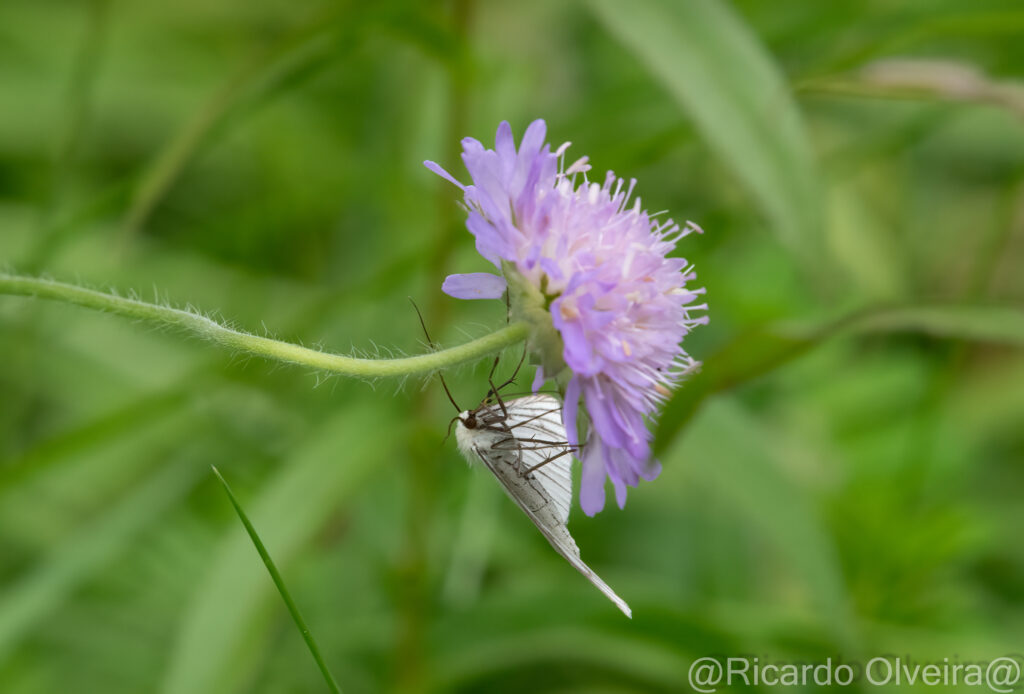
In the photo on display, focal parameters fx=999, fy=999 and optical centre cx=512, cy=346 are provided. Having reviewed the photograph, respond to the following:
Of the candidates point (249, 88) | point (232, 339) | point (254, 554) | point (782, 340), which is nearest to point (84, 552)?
point (254, 554)

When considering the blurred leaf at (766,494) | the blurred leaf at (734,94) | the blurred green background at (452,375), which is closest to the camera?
the blurred leaf at (734,94)

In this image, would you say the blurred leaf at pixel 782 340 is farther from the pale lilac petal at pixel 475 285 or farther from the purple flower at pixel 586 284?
the pale lilac petal at pixel 475 285

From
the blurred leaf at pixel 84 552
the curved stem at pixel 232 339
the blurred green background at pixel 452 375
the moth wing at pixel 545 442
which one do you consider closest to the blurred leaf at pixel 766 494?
the blurred green background at pixel 452 375

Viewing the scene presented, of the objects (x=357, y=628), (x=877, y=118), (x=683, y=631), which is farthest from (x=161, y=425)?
(x=877, y=118)

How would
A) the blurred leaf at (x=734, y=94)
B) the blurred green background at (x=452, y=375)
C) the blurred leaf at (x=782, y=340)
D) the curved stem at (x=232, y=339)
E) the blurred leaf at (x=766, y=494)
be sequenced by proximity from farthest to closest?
the blurred leaf at (x=766, y=494) → the blurred green background at (x=452, y=375) → the blurred leaf at (x=734, y=94) → the blurred leaf at (x=782, y=340) → the curved stem at (x=232, y=339)

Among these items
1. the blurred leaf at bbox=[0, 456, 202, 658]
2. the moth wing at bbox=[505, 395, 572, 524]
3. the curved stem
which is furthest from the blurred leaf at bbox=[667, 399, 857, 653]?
the blurred leaf at bbox=[0, 456, 202, 658]

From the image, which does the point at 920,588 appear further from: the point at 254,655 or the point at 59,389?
the point at 59,389

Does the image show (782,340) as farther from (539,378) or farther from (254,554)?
(254,554)

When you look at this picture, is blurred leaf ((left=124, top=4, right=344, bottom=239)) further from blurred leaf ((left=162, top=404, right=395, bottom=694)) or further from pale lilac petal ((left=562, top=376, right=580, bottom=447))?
pale lilac petal ((left=562, top=376, right=580, bottom=447))
